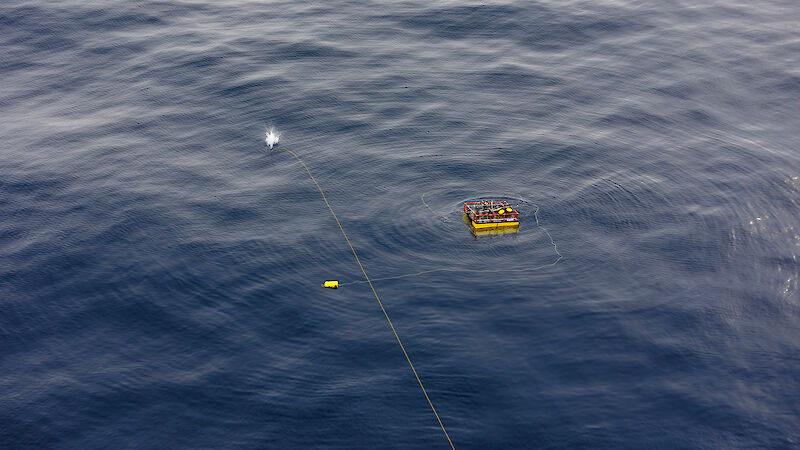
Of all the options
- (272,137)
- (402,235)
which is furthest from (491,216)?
(272,137)

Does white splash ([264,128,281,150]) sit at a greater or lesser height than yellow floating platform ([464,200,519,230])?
greater

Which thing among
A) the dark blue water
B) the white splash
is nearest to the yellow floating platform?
the dark blue water

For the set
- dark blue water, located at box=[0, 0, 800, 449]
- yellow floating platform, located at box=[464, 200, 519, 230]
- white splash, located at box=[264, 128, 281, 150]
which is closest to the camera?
dark blue water, located at box=[0, 0, 800, 449]

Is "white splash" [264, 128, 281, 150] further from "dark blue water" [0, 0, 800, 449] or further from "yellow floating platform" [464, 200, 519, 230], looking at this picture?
"yellow floating platform" [464, 200, 519, 230]

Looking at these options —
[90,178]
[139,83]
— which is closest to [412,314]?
[90,178]

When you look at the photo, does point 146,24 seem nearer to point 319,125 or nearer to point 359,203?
point 319,125

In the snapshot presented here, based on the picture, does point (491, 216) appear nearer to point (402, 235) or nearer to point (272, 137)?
point (402, 235)
